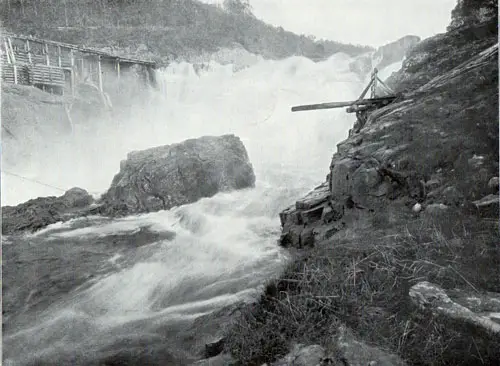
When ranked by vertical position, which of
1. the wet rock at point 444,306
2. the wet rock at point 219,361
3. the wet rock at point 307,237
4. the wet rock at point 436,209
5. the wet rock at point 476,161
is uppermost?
the wet rock at point 476,161

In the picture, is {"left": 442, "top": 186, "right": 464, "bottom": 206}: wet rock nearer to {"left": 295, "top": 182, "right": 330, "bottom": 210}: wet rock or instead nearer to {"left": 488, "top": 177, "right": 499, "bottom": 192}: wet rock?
{"left": 488, "top": 177, "right": 499, "bottom": 192}: wet rock

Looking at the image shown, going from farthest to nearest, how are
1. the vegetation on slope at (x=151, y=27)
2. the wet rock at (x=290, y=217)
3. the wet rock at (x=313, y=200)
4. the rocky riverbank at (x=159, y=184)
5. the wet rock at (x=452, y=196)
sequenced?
the vegetation on slope at (x=151, y=27)
the rocky riverbank at (x=159, y=184)
the wet rock at (x=313, y=200)
the wet rock at (x=290, y=217)
the wet rock at (x=452, y=196)

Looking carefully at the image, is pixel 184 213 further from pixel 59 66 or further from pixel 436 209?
pixel 59 66

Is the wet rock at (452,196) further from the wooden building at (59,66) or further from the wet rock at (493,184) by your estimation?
the wooden building at (59,66)

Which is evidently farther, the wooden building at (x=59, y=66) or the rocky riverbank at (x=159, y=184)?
the wooden building at (x=59, y=66)

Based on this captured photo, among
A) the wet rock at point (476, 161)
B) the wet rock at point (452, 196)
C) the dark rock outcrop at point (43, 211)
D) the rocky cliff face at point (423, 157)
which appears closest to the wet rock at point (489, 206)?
the rocky cliff face at point (423, 157)

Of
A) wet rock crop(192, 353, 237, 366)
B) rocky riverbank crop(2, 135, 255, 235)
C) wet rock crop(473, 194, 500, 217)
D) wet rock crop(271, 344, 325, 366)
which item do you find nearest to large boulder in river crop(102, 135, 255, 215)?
rocky riverbank crop(2, 135, 255, 235)

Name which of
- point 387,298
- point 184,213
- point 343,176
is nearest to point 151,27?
point 184,213
